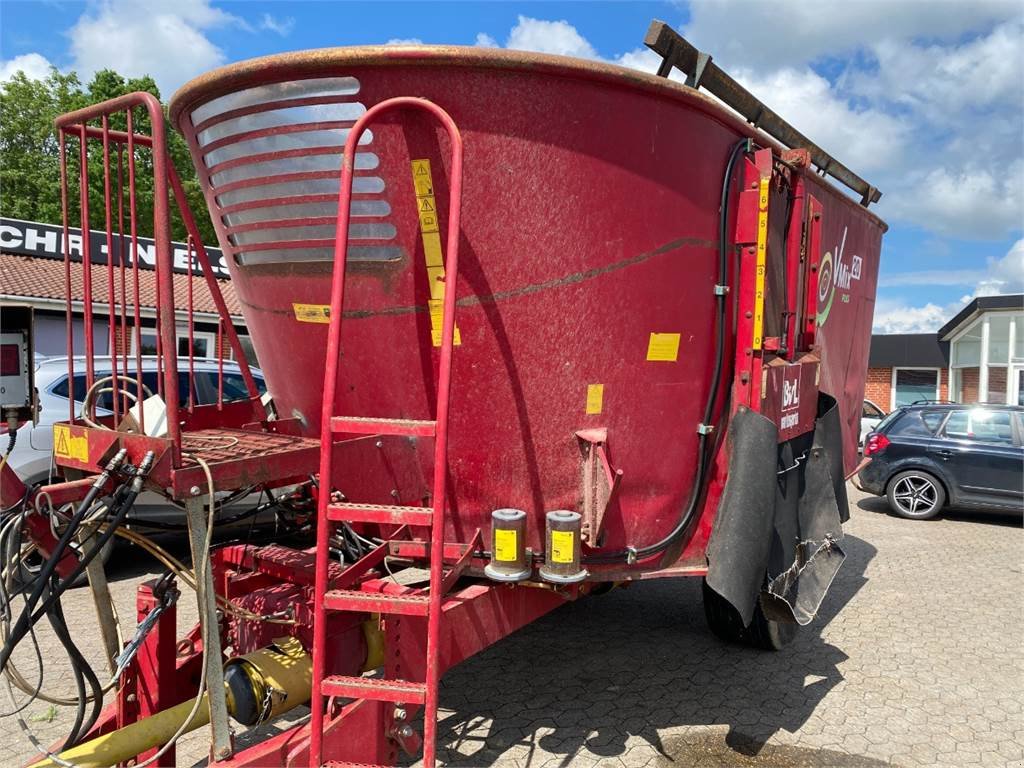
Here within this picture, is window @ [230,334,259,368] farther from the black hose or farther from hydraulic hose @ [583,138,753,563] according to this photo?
hydraulic hose @ [583,138,753,563]

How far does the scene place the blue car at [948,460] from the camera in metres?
8.79

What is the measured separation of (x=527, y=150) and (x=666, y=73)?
36.2 inches

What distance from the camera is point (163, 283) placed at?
7.15 ft

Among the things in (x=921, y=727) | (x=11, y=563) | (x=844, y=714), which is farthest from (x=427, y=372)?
(x=921, y=727)

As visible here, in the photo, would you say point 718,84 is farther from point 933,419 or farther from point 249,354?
point 249,354

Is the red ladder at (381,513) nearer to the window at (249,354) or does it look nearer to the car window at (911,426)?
the window at (249,354)

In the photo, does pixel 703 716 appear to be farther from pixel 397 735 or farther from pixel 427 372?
pixel 427 372

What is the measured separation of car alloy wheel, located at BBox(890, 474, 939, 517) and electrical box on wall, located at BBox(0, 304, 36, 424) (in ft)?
30.8

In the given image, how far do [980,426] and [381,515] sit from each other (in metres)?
9.20

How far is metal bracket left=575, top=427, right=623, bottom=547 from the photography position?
9.47ft

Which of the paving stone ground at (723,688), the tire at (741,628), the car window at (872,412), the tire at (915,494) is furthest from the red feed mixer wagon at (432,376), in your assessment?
the car window at (872,412)

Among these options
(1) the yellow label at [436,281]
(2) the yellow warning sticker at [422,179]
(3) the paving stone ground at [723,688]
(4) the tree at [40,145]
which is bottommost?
(3) the paving stone ground at [723,688]

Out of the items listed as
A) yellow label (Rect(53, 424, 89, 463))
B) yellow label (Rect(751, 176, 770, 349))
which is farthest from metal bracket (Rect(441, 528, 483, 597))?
yellow label (Rect(751, 176, 770, 349))

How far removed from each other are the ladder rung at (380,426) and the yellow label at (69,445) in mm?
888
